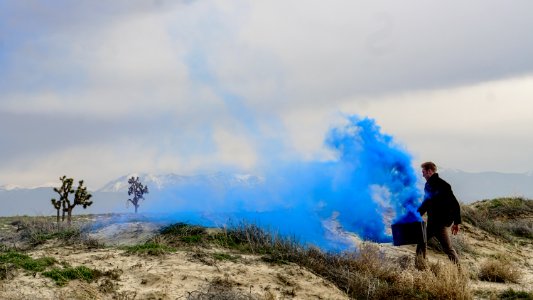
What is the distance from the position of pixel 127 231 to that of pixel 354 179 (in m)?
5.46

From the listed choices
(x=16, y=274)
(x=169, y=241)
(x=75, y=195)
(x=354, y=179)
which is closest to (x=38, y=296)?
(x=16, y=274)

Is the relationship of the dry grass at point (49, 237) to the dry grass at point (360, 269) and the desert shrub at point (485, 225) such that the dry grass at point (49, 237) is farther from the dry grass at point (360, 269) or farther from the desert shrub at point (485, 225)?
the desert shrub at point (485, 225)

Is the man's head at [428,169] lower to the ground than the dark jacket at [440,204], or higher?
higher

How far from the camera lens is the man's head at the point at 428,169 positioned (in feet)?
35.1

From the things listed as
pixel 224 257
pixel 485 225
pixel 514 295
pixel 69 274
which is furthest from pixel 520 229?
pixel 69 274

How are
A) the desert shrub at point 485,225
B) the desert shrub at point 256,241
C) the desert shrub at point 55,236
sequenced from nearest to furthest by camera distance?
the desert shrub at point 256,241, the desert shrub at point 55,236, the desert shrub at point 485,225

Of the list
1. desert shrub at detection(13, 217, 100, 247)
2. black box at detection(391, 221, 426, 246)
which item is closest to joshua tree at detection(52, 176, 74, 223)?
desert shrub at detection(13, 217, 100, 247)

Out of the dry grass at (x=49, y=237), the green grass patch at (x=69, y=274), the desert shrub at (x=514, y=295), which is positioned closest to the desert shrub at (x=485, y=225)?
the desert shrub at (x=514, y=295)

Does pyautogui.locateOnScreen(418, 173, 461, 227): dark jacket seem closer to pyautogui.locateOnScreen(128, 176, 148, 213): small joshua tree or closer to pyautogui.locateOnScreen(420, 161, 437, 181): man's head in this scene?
pyautogui.locateOnScreen(420, 161, 437, 181): man's head

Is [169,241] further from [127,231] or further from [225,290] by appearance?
[225,290]

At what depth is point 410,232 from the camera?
34.5ft

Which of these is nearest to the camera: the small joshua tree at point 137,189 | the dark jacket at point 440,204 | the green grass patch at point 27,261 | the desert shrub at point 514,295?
the green grass patch at point 27,261

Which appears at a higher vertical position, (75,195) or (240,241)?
(75,195)

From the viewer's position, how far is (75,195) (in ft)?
78.2
